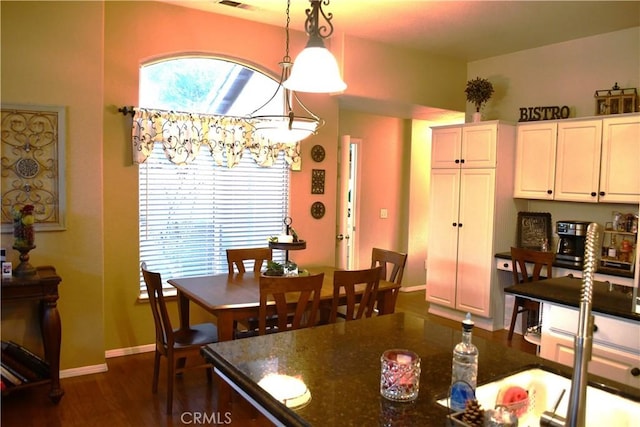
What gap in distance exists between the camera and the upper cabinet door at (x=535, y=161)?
15.1 ft

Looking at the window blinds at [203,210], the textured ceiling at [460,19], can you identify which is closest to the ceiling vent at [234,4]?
the textured ceiling at [460,19]

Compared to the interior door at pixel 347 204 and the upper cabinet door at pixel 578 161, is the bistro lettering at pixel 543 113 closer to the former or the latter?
the upper cabinet door at pixel 578 161

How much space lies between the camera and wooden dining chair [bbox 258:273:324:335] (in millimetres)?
2857

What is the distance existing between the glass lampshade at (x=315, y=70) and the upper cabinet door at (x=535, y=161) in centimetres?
335

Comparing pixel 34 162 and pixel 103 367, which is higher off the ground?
pixel 34 162

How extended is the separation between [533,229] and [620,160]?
1.12 meters

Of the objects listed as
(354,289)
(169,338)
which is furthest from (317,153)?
(169,338)

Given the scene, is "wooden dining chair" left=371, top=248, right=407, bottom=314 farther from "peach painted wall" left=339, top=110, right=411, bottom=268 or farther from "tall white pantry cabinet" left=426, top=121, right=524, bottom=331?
"peach painted wall" left=339, top=110, right=411, bottom=268

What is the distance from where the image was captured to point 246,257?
4039 millimetres

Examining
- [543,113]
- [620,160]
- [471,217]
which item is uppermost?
[543,113]

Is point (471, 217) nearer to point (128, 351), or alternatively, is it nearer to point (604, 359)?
point (604, 359)

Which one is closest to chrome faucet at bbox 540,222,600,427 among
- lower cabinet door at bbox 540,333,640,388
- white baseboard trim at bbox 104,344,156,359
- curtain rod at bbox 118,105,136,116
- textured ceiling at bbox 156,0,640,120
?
lower cabinet door at bbox 540,333,640,388

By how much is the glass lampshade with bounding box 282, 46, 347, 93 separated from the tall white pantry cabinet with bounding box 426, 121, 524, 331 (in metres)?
3.21

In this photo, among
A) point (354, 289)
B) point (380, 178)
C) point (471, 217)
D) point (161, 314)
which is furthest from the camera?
point (380, 178)
